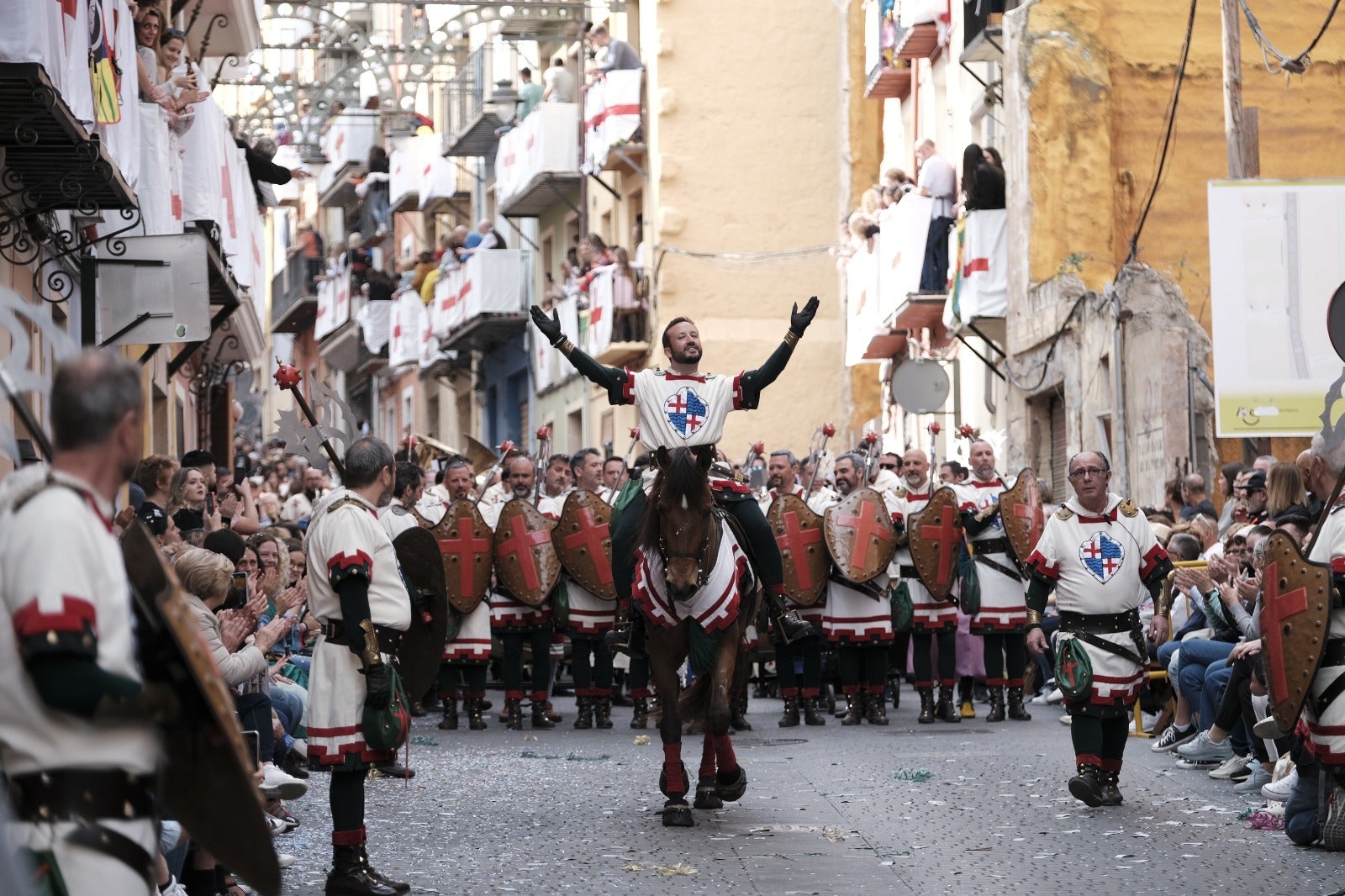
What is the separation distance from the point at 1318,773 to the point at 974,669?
27.9ft


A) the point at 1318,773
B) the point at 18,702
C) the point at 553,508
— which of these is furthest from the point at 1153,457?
the point at 18,702

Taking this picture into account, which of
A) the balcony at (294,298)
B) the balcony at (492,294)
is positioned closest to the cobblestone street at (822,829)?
the balcony at (492,294)

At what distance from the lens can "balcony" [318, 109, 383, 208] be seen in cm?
6316

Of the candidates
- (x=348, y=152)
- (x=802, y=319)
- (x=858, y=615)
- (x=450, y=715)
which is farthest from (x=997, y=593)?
(x=348, y=152)

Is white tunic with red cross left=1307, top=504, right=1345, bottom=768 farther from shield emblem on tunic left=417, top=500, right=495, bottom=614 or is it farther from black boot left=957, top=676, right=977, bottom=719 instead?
shield emblem on tunic left=417, top=500, right=495, bottom=614

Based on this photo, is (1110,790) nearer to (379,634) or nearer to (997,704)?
(379,634)

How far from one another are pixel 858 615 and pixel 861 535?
609 millimetres

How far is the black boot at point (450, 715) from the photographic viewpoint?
1817 centimetres

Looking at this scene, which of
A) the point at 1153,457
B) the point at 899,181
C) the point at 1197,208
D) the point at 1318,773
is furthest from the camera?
the point at 899,181

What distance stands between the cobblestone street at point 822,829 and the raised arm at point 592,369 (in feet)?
7.09

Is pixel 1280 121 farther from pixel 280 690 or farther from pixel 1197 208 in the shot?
pixel 280 690

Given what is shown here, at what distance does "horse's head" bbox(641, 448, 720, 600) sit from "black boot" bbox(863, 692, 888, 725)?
21.1 feet

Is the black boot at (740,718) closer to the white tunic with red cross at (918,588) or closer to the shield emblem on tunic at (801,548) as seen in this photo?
the shield emblem on tunic at (801,548)

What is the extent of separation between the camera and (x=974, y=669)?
18719mm
